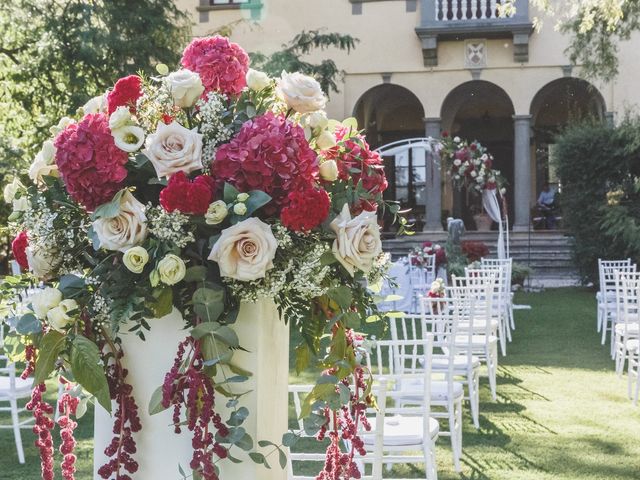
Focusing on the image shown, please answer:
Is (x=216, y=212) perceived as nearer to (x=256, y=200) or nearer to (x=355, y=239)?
(x=256, y=200)

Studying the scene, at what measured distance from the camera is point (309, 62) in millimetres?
19875

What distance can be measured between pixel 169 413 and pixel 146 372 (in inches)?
3.5

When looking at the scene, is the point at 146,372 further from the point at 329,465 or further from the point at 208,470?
the point at 329,465

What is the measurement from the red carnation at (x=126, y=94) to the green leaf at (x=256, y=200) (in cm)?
35

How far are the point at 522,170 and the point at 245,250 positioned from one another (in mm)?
18645

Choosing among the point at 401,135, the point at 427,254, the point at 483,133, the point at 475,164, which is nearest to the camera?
the point at 427,254

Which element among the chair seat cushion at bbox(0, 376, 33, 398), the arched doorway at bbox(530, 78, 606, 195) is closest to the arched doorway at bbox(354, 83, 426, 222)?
the arched doorway at bbox(530, 78, 606, 195)

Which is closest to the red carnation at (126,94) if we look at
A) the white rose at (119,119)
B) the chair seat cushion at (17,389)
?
the white rose at (119,119)

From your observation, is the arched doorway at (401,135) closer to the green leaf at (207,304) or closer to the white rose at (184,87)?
the white rose at (184,87)

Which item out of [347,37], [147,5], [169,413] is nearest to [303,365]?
[169,413]

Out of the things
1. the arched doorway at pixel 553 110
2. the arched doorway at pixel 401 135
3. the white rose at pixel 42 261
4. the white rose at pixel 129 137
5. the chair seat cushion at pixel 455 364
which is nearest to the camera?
the white rose at pixel 129 137

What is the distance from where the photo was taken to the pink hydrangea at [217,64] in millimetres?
1854

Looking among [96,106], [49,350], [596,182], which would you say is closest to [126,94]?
[96,106]

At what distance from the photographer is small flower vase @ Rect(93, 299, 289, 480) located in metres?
1.68
